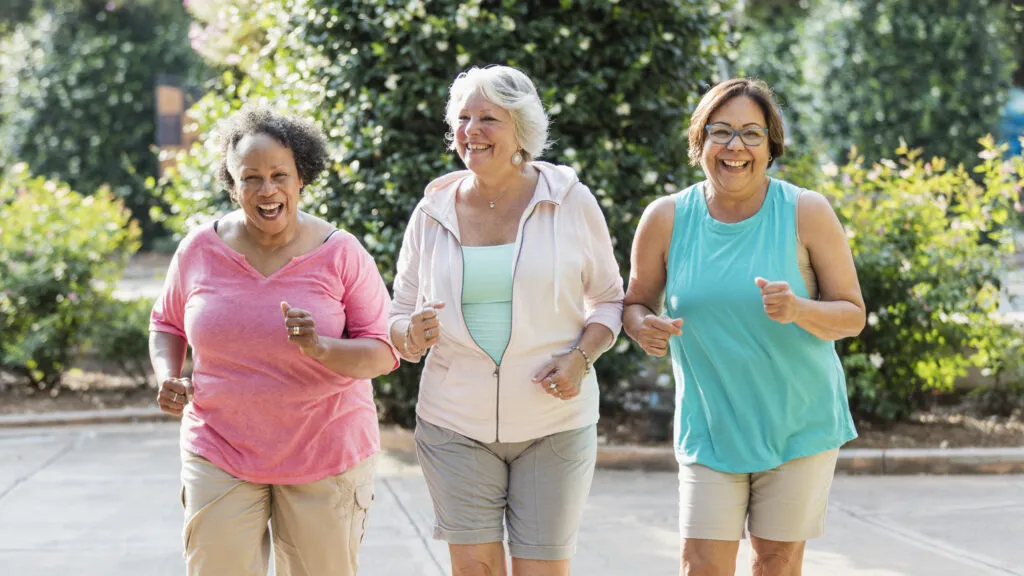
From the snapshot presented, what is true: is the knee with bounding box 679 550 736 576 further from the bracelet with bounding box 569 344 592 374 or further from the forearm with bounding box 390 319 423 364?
the forearm with bounding box 390 319 423 364

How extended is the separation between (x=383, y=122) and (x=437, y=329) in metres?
3.87

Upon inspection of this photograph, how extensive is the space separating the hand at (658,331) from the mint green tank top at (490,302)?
14.8 inches

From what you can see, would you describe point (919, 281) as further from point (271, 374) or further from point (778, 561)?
point (271, 374)

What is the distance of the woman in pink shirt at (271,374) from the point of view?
133 inches

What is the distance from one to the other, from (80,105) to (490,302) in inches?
752

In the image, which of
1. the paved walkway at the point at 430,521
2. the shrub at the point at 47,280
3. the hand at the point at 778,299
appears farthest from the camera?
the shrub at the point at 47,280

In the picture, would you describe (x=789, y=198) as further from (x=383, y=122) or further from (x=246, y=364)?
(x=383, y=122)

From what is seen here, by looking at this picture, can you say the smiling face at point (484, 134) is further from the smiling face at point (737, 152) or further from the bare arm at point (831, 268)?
the bare arm at point (831, 268)

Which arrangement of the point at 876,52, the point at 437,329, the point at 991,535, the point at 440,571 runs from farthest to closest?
1. the point at 876,52
2. the point at 991,535
3. the point at 440,571
4. the point at 437,329

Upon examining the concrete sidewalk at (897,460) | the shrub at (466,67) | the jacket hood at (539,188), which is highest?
the shrub at (466,67)

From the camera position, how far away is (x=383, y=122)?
22.9 ft

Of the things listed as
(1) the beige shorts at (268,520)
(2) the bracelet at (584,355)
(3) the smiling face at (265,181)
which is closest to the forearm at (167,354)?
(1) the beige shorts at (268,520)

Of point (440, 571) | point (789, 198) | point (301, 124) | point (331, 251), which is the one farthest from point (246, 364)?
point (440, 571)

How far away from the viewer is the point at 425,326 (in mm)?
3271
